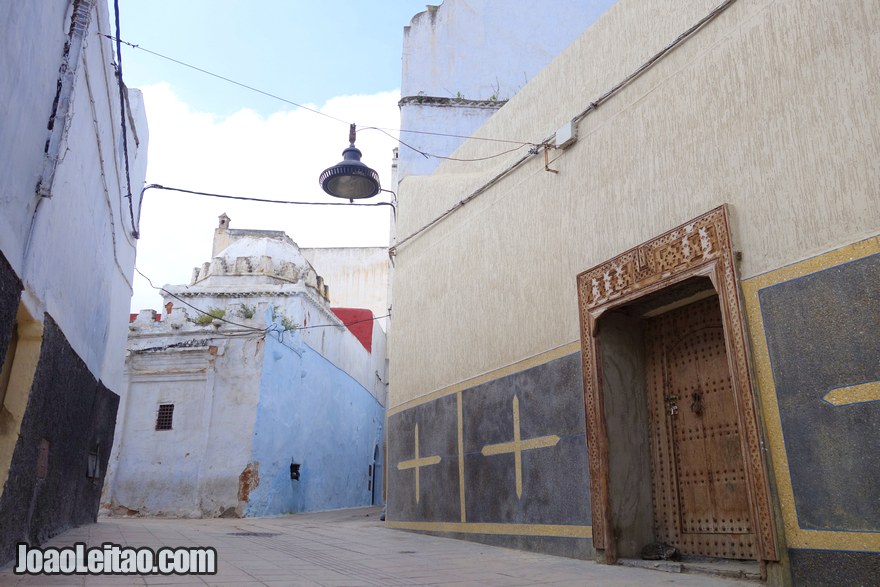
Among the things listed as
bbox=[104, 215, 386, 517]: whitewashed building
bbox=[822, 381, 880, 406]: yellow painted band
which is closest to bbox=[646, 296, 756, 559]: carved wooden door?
bbox=[822, 381, 880, 406]: yellow painted band

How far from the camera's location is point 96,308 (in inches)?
270

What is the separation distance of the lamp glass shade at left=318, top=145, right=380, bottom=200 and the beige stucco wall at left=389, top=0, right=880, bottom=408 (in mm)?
1051

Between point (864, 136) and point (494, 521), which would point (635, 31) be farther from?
point (494, 521)

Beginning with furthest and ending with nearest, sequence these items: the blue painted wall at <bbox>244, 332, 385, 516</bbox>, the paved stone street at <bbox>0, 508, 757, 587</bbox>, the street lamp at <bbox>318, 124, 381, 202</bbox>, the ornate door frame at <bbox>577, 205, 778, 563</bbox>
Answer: the blue painted wall at <bbox>244, 332, 385, 516</bbox>, the street lamp at <bbox>318, 124, 381, 202</bbox>, the ornate door frame at <bbox>577, 205, 778, 563</bbox>, the paved stone street at <bbox>0, 508, 757, 587</bbox>

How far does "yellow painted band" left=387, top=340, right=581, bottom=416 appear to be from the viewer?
550 cm

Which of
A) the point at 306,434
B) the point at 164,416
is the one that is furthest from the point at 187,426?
the point at 306,434

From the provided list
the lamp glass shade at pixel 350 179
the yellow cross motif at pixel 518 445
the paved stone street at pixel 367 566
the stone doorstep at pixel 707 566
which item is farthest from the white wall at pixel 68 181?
the stone doorstep at pixel 707 566

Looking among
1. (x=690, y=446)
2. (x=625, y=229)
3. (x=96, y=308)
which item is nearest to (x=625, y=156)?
(x=625, y=229)

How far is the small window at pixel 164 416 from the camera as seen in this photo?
12.8 meters

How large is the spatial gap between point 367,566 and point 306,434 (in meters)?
10.6

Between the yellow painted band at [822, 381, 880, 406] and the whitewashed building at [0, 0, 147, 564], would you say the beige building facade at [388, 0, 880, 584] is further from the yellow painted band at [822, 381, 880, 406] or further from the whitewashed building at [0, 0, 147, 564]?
the whitewashed building at [0, 0, 147, 564]

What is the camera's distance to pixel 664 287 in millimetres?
4586

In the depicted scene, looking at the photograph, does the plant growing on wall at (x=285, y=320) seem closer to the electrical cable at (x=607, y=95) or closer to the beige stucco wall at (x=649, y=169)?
the beige stucco wall at (x=649, y=169)

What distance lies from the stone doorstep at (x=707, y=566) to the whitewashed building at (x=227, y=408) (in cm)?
945
